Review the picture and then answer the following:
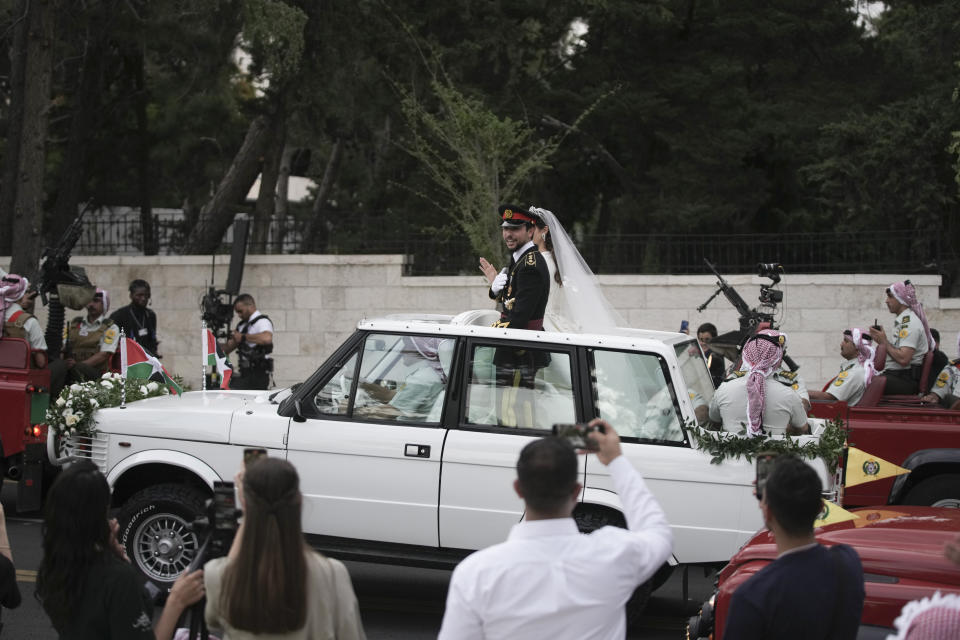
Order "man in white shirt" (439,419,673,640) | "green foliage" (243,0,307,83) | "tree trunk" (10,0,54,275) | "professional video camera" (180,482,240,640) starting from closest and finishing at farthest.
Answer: "man in white shirt" (439,419,673,640)
"professional video camera" (180,482,240,640)
"tree trunk" (10,0,54,275)
"green foliage" (243,0,307,83)

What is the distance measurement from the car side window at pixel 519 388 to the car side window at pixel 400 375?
22cm

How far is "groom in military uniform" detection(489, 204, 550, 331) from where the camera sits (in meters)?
7.74

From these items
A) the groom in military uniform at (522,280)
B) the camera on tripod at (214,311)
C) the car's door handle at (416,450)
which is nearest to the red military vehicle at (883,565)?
the car's door handle at (416,450)

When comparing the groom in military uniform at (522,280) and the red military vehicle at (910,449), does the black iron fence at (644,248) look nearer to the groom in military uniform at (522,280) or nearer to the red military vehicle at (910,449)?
the red military vehicle at (910,449)

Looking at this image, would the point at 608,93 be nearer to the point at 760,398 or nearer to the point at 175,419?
the point at 760,398

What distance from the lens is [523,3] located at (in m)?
19.4

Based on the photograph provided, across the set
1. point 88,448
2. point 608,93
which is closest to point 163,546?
point 88,448

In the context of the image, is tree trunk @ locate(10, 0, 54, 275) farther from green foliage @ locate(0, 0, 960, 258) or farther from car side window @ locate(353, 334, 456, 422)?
car side window @ locate(353, 334, 456, 422)

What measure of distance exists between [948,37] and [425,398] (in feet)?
40.7

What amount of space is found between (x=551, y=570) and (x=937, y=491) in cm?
642

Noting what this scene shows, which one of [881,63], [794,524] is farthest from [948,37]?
[794,524]

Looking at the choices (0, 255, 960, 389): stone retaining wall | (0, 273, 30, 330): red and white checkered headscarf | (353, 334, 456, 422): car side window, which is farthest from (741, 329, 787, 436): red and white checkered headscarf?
(0, 255, 960, 389): stone retaining wall

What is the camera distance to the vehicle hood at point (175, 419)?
23.1 feet

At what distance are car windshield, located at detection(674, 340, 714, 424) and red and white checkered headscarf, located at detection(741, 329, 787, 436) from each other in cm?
33
